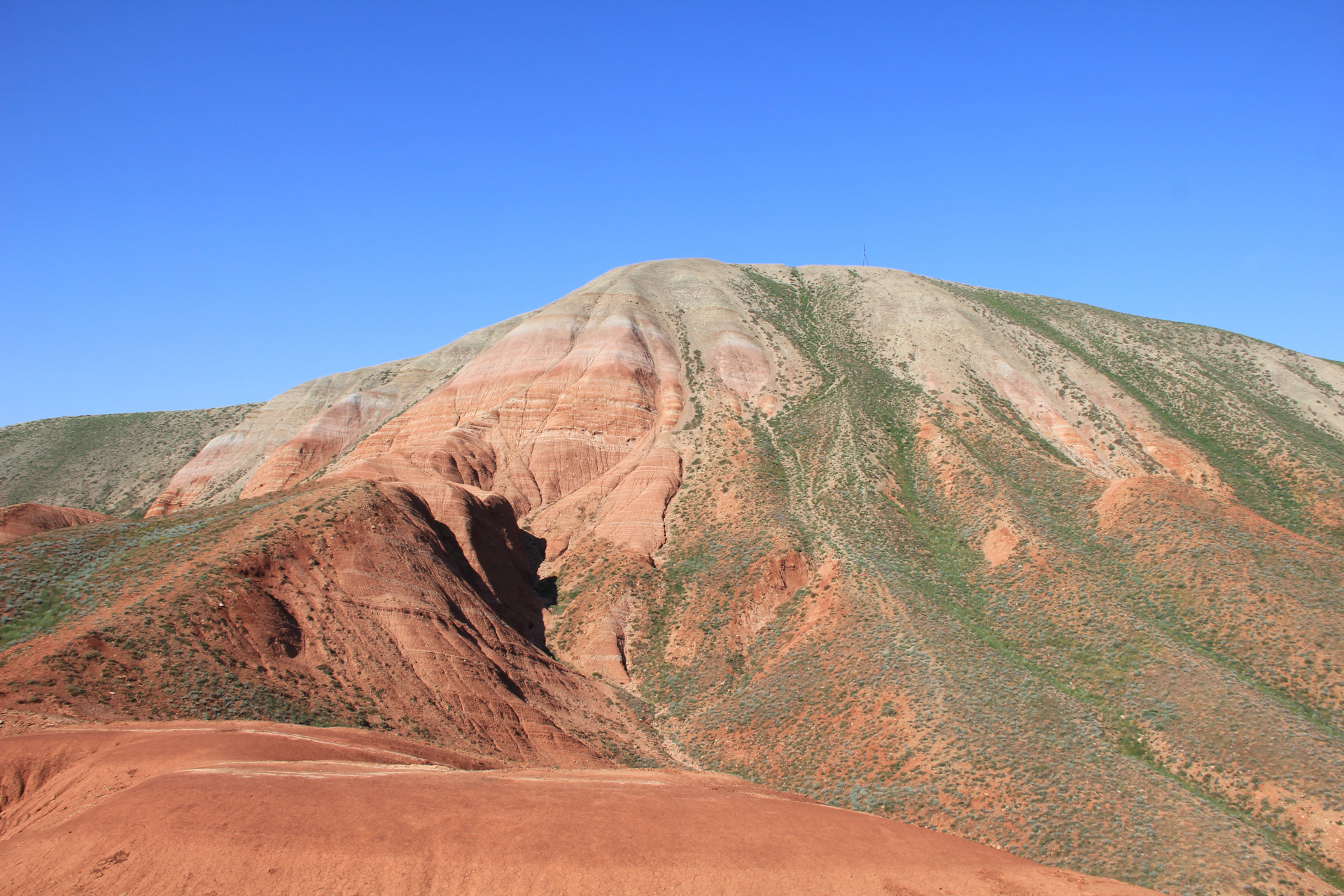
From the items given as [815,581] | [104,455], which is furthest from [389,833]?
[104,455]

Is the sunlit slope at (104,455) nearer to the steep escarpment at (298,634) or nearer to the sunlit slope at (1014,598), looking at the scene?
the steep escarpment at (298,634)

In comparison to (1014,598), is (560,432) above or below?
above

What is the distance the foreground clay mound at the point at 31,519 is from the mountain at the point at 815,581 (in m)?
11.7

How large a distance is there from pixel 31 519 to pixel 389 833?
123 ft

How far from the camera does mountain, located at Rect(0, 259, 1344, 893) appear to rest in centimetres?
2286

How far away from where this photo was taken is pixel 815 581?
37.5 meters

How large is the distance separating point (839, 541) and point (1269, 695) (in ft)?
60.1

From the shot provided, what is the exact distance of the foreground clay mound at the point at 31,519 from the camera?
36.2 m

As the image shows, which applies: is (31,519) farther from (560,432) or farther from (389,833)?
(389,833)

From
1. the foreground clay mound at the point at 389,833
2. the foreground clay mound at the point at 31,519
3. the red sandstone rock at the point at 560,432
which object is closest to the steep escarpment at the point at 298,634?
the foreground clay mound at the point at 389,833

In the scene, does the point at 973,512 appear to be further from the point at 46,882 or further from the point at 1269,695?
the point at 46,882

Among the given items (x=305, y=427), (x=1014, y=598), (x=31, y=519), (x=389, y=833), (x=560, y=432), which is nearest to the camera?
(x=389, y=833)

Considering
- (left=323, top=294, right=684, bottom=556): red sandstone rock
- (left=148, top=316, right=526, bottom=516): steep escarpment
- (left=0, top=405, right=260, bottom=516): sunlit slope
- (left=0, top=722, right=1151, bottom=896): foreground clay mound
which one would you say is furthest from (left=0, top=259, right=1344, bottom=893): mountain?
(left=0, top=405, right=260, bottom=516): sunlit slope

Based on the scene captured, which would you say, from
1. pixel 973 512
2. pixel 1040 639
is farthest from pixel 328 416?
pixel 1040 639
